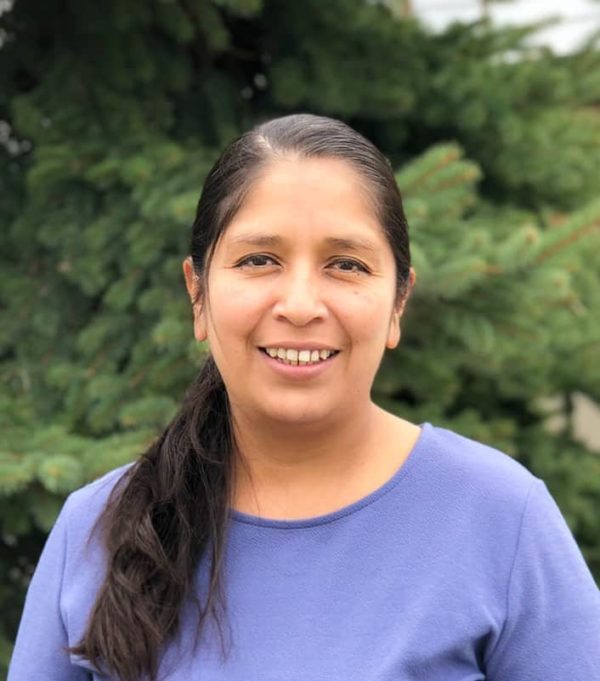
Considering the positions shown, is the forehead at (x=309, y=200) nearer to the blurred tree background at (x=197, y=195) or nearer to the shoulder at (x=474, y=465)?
the shoulder at (x=474, y=465)

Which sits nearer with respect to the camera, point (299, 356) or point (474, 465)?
point (299, 356)

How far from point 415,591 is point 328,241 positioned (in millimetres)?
501

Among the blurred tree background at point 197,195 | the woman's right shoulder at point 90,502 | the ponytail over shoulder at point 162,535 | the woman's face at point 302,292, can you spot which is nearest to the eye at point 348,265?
the woman's face at point 302,292

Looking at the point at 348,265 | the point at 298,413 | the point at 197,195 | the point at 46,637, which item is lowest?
the point at 46,637

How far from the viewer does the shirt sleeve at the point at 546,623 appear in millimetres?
1412

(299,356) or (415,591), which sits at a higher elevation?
(299,356)

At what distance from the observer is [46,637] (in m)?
1.60

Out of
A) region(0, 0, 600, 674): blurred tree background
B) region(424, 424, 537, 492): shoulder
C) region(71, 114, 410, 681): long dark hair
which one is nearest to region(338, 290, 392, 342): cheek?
region(71, 114, 410, 681): long dark hair

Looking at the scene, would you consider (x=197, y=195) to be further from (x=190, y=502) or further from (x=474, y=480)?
(x=474, y=480)

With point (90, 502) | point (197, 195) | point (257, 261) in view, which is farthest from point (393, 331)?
point (197, 195)

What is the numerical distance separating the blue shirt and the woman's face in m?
0.18

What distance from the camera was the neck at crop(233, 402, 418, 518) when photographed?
1552mm

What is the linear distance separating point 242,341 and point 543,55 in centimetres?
245

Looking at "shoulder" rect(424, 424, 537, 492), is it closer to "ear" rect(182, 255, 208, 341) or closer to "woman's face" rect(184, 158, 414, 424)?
"woman's face" rect(184, 158, 414, 424)
